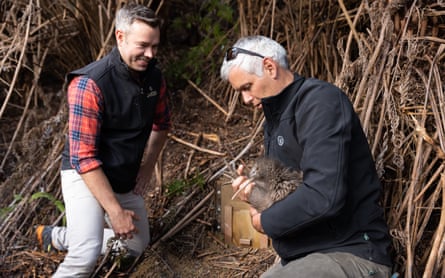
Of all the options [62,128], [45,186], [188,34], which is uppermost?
[188,34]

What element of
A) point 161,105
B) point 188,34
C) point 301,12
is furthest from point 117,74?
point 188,34

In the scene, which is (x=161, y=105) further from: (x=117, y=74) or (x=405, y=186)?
(x=405, y=186)

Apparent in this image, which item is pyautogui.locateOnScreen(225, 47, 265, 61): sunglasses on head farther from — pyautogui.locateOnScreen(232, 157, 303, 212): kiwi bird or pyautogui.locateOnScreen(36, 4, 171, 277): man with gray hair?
pyautogui.locateOnScreen(36, 4, 171, 277): man with gray hair

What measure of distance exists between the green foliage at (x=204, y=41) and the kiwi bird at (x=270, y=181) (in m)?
3.02

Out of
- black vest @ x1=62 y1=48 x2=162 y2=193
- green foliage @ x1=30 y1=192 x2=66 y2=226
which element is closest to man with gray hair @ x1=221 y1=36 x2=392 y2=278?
black vest @ x1=62 y1=48 x2=162 y2=193

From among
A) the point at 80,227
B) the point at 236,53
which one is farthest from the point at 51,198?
the point at 236,53

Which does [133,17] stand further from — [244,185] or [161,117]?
[244,185]

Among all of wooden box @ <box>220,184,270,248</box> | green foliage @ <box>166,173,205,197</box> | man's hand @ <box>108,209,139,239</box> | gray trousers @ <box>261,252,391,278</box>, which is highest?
gray trousers @ <box>261,252,391,278</box>

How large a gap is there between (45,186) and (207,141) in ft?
5.16

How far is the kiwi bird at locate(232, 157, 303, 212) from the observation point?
8.19 ft

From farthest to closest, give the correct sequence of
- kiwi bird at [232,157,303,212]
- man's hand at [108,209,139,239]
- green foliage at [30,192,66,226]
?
1. green foliage at [30,192,66,226]
2. man's hand at [108,209,139,239]
3. kiwi bird at [232,157,303,212]

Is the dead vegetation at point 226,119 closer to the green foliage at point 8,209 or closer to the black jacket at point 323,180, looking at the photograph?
the green foliage at point 8,209

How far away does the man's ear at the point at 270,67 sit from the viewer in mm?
2574

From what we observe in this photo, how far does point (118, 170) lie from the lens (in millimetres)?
3619
